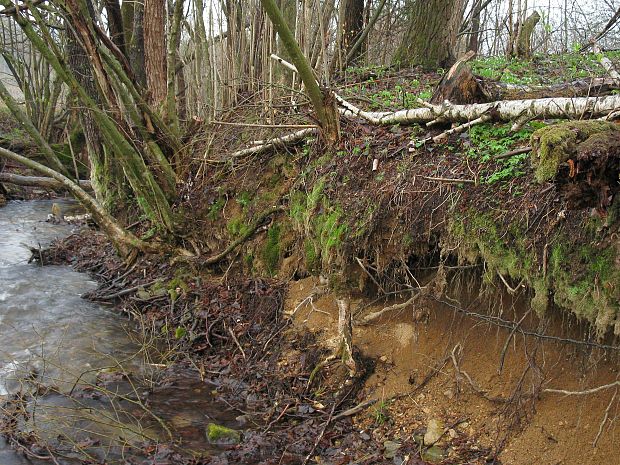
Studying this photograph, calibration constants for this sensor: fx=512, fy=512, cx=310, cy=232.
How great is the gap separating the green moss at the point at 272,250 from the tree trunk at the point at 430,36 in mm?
3780

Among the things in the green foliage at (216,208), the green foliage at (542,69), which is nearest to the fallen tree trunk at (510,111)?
the green foliage at (542,69)

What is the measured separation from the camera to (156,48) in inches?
313

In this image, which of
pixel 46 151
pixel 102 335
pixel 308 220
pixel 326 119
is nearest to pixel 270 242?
pixel 308 220

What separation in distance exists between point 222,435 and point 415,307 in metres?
1.91

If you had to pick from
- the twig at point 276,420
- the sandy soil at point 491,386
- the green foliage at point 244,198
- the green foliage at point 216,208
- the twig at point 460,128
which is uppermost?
the twig at point 460,128

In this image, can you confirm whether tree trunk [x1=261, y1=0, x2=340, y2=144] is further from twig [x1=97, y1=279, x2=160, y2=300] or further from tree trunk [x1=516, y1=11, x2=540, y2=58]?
tree trunk [x1=516, y1=11, x2=540, y2=58]

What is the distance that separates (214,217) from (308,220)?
2.42m

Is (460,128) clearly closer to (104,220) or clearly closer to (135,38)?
(104,220)

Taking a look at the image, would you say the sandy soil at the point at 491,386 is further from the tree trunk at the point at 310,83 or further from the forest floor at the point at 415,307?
the tree trunk at the point at 310,83

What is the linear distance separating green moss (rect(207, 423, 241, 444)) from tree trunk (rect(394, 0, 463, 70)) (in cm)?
616

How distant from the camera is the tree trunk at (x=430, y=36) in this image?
780cm

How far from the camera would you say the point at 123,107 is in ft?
24.4

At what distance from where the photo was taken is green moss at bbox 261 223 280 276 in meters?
6.23

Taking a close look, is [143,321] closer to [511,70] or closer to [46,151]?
[46,151]
